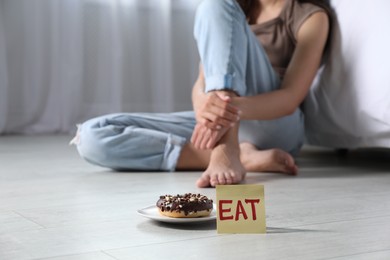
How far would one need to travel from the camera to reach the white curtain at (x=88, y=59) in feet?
9.20

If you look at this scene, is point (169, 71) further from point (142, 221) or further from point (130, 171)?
point (142, 221)

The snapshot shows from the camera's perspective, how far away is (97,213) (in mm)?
1192

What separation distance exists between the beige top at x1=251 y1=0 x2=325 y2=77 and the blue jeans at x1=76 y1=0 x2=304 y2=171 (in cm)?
11

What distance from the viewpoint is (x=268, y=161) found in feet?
5.38

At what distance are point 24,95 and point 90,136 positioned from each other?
47.4 inches

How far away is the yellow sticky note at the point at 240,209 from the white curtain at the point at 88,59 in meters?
1.93

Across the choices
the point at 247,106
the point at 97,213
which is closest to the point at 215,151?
the point at 247,106

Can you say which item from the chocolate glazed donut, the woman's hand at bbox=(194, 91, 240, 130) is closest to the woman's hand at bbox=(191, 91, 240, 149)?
the woman's hand at bbox=(194, 91, 240, 130)

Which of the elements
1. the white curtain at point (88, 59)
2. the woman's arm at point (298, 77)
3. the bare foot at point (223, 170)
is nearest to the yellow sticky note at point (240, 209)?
the bare foot at point (223, 170)

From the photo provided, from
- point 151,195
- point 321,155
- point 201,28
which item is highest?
point 201,28

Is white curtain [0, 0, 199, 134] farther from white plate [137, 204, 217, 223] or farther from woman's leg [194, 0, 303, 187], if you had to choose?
white plate [137, 204, 217, 223]

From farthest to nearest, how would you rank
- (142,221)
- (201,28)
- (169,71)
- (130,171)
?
(169,71) → (130,171) → (201,28) → (142,221)

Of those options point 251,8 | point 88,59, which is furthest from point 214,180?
point 88,59

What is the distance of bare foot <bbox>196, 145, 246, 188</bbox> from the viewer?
1459mm
